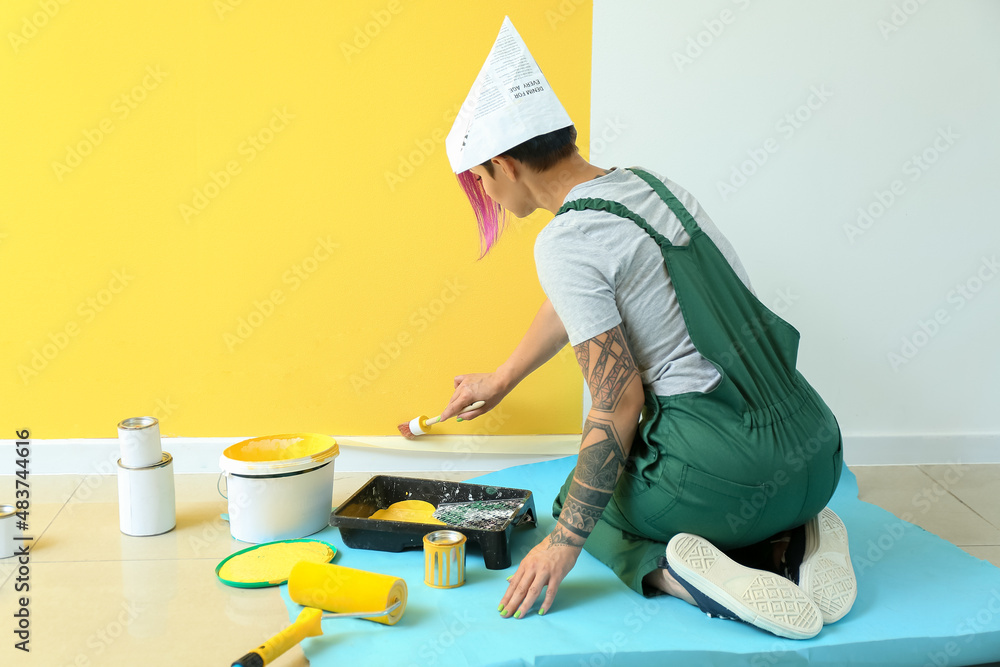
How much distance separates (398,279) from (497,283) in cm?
27

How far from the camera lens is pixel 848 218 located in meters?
2.18

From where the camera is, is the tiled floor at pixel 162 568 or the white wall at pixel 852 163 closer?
the tiled floor at pixel 162 568

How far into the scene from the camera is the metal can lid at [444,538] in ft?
4.79

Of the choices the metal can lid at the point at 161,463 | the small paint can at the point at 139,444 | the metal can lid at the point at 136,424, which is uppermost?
the metal can lid at the point at 136,424

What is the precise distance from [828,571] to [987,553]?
0.56 meters

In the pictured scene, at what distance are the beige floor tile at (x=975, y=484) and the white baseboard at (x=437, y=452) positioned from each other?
0.05 metres

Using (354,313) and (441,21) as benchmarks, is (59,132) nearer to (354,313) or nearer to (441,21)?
(354,313)

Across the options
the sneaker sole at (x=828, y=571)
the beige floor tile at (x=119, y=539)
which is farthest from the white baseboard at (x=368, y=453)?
the sneaker sole at (x=828, y=571)

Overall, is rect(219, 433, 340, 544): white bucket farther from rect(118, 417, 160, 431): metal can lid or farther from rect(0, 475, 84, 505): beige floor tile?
rect(0, 475, 84, 505): beige floor tile

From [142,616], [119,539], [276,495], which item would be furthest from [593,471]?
[119,539]

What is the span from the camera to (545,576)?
1.33 m

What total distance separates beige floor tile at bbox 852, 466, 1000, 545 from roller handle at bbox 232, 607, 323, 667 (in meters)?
1.34

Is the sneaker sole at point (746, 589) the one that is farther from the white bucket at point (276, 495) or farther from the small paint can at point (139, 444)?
the small paint can at point (139, 444)

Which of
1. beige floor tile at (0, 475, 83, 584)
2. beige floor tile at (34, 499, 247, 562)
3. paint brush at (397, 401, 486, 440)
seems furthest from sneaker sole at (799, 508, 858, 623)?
beige floor tile at (0, 475, 83, 584)
